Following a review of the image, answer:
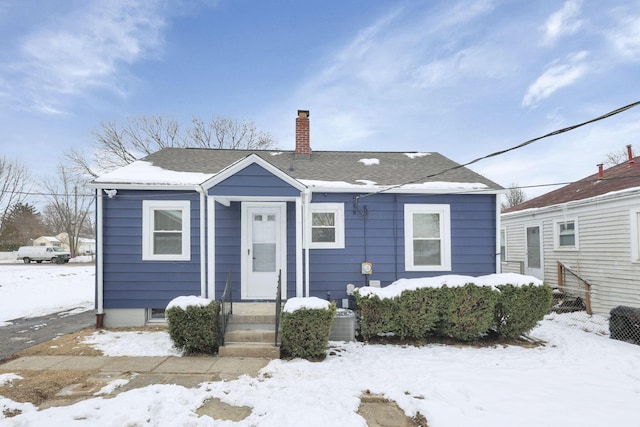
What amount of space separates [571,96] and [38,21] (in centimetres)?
1710

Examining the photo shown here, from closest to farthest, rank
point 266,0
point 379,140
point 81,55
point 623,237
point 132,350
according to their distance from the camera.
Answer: point 132,350
point 623,237
point 266,0
point 81,55
point 379,140

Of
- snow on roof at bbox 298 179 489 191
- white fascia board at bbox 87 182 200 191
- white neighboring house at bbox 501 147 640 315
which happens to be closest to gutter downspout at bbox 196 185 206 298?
white fascia board at bbox 87 182 200 191

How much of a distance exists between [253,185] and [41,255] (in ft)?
111

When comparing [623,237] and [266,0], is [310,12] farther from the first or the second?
[623,237]

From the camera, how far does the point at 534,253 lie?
1196cm

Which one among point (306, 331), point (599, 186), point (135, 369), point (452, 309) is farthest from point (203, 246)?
point (599, 186)

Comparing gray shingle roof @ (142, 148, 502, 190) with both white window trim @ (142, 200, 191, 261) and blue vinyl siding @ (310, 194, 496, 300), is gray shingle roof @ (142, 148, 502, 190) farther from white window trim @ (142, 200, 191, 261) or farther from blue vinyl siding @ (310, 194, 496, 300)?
white window trim @ (142, 200, 191, 261)

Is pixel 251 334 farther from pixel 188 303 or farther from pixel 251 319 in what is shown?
pixel 188 303

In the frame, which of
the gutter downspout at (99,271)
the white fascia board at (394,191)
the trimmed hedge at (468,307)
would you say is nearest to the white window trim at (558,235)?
the white fascia board at (394,191)

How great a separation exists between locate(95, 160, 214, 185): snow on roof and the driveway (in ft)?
10.9

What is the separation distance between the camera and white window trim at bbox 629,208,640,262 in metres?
8.17

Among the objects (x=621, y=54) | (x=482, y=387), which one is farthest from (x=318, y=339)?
(x=621, y=54)

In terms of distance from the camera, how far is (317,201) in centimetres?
745

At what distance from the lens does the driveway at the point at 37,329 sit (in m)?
6.00
